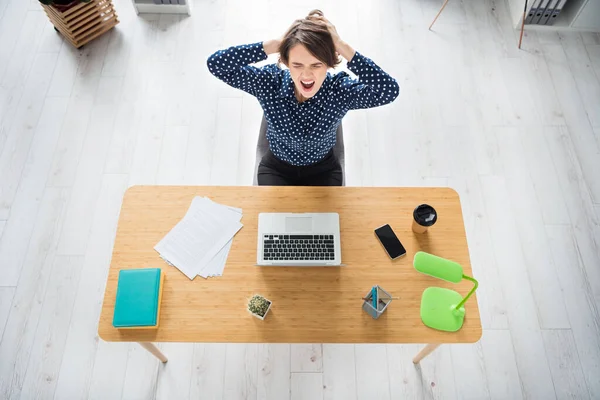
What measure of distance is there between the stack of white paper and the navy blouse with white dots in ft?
1.38

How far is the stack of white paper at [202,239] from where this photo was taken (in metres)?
1.78

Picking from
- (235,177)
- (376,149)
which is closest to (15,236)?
(235,177)

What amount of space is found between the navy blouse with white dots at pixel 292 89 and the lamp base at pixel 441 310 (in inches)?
29.5

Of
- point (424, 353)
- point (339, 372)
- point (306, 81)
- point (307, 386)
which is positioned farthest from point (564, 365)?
point (306, 81)

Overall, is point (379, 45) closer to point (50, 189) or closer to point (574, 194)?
point (574, 194)

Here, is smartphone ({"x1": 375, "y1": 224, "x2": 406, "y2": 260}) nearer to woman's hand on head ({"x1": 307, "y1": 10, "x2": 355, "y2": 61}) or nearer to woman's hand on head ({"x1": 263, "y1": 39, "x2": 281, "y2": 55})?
woman's hand on head ({"x1": 307, "y1": 10, "x2": 355, "y2": 61})

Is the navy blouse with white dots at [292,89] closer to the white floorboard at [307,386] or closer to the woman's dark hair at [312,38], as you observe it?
the woman's dark hair at [312,38]

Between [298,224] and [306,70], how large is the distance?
22.3 inches

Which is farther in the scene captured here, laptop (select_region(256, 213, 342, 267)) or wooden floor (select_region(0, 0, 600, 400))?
wooden floor (select_region(0, 0, 600, 400))

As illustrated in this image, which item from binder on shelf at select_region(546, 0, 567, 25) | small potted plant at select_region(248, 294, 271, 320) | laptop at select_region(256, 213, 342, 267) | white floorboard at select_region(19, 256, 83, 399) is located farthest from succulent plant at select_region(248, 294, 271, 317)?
binder on shelf at select_region(546, 0, 567, 25)

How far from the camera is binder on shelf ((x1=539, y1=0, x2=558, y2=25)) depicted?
129 inches

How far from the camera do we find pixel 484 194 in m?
2.86

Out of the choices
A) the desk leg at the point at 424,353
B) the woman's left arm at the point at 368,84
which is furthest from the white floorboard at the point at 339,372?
the woman's left arm at the point at 368,84

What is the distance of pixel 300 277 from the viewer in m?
1.76
